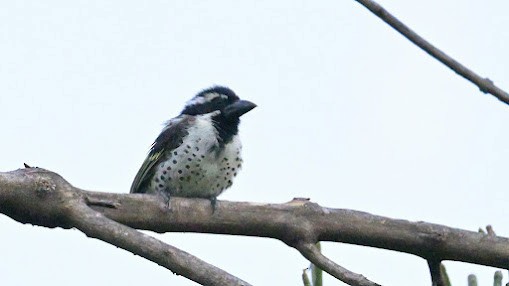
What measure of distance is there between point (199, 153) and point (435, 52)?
3.62m

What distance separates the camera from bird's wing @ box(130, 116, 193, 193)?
278 inches

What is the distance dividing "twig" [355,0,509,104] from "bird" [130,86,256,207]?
3.24 m

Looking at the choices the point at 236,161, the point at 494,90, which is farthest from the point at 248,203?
the point at 236,161

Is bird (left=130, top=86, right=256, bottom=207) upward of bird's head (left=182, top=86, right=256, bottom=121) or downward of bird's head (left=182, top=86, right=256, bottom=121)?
downward

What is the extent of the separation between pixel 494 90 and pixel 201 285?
1282 millimetres

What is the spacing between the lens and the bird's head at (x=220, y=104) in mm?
7332

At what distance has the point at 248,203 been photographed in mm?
4914

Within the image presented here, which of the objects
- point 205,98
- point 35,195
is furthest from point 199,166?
point 35,195

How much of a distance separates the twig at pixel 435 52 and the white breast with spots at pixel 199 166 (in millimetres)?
3294

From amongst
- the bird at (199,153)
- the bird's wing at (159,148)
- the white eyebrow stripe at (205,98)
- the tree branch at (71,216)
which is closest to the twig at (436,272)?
the tree branch at (71,216)

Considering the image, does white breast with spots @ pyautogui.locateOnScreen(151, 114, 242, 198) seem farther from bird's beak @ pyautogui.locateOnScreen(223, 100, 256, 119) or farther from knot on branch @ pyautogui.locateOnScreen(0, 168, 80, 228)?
knot on branch @ pyautogui.locateOnScreen(0, 168, 80, 228)

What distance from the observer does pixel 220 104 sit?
7.46m

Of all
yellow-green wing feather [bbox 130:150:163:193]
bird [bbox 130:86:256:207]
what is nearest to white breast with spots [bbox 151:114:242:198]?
bird [bbox 130:86:256:207]

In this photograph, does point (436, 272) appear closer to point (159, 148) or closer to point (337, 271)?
point (337, 271)
